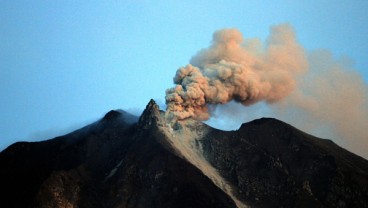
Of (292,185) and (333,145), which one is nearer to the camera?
(292,185)

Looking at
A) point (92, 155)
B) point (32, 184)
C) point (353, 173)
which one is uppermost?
point (353, 173)

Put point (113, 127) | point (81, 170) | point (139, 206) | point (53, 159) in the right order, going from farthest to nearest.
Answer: point (113, 127)
point (53, 159)
point (81, 170)
point (139, 206)

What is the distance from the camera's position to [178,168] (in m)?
103

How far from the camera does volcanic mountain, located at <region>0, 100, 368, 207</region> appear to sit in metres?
97.1

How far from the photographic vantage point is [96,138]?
116625 millimetres

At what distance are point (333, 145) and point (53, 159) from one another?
201 ft

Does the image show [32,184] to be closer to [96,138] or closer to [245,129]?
[96,138]

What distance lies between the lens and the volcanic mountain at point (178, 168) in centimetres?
9706

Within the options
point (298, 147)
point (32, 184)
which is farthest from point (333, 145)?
point (32, 184)

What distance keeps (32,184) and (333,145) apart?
219ft

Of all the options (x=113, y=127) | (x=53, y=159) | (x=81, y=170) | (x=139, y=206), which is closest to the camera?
(x=139, y=206)

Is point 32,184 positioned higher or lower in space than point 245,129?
lower

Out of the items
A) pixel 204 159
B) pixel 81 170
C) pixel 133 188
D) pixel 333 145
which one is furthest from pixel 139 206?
pixel 333 145

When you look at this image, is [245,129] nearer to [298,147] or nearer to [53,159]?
[298,147]
